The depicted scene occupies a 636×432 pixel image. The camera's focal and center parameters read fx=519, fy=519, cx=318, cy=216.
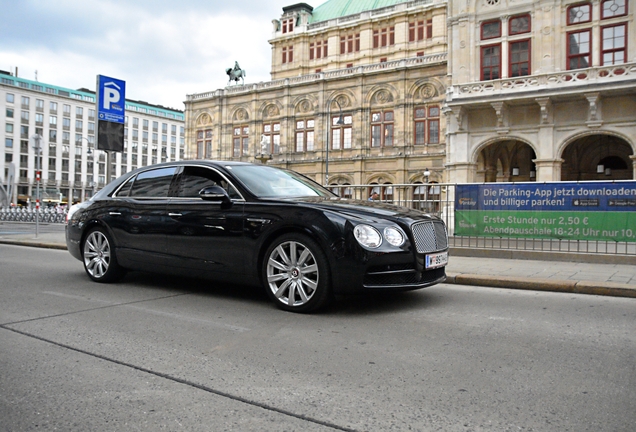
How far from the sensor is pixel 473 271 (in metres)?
8.41

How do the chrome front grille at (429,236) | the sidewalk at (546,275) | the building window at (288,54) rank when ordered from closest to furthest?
1. the chrome front grille at (429,236)
2. the sidewalk at (546,275)
3. the building window at (288,54)

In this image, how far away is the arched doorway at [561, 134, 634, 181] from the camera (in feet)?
90.9

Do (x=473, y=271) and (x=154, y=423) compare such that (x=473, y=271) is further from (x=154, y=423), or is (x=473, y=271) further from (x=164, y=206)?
(x=154, y=423)

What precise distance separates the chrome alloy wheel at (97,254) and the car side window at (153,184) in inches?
30.7

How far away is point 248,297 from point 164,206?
1.58 m

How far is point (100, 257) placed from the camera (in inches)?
285

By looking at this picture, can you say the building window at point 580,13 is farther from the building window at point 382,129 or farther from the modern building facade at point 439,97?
the building window at point 382,129

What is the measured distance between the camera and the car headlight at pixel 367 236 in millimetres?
5074

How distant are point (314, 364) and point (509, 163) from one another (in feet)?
96.8

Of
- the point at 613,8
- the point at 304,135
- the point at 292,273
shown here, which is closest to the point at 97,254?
the point at 292,273

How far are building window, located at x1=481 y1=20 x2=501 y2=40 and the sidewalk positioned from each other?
1993 cm

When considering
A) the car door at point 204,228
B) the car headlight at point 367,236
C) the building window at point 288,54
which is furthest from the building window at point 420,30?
the car headlight at point 367,236

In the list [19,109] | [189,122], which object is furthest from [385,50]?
[19,109]

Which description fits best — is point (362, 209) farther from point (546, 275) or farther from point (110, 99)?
point (110, 99)
